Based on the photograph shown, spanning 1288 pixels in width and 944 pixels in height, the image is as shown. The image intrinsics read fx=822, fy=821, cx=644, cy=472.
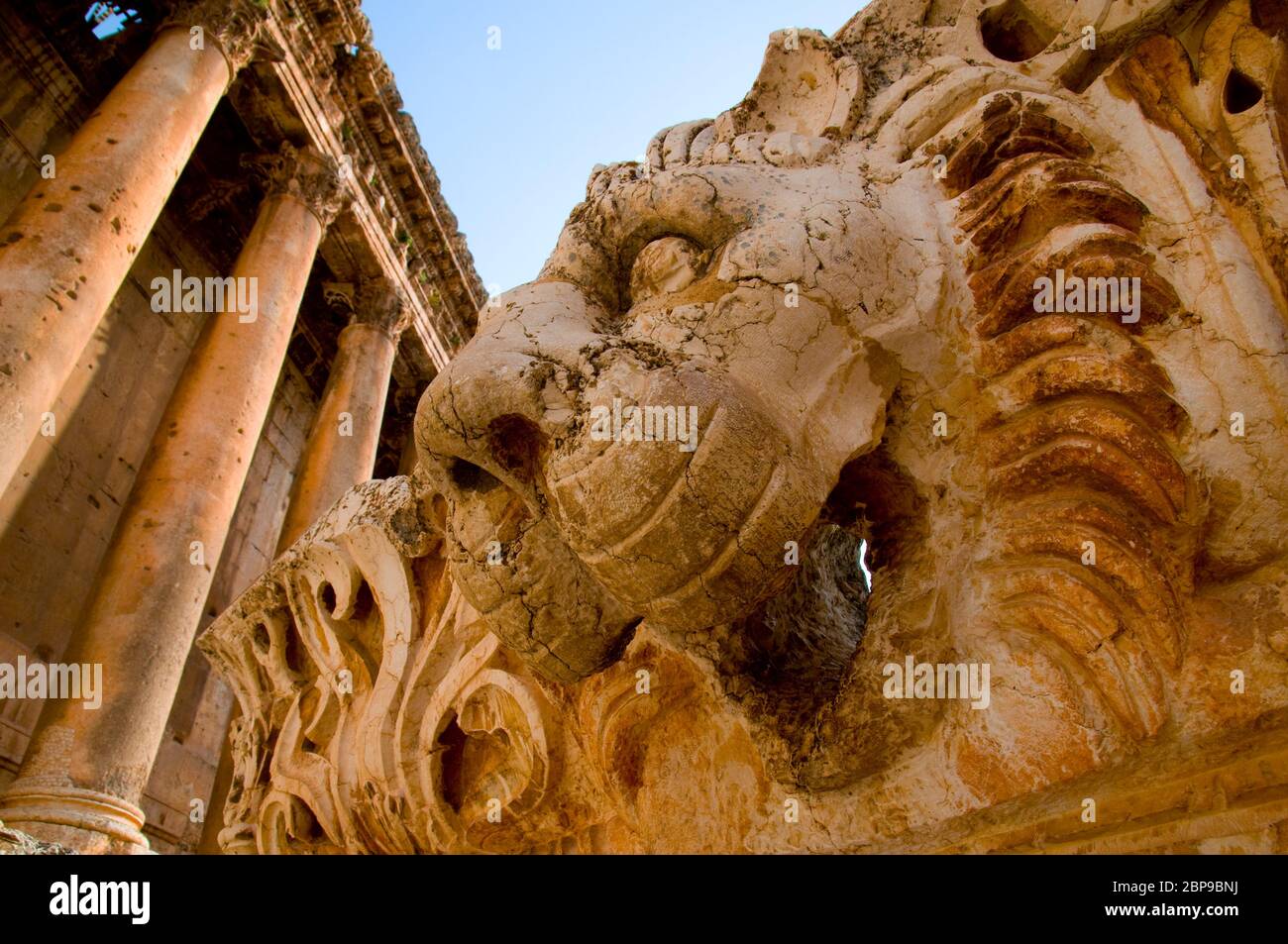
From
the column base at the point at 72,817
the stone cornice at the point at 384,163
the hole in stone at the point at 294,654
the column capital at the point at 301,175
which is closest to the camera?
the hole in stone at the point at 294,654

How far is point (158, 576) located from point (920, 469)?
6182 mm

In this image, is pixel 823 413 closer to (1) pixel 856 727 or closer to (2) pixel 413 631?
(1) pixel 856 727

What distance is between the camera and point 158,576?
595 cm

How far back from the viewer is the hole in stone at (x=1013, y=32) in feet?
5.45

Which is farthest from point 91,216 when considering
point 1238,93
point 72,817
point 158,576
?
point 1238,93

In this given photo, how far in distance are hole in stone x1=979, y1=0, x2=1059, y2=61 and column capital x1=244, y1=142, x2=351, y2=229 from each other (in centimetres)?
857

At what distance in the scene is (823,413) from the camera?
1141 mm

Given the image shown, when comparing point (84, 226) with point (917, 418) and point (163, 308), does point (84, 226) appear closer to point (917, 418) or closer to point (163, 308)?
point (163, 308)

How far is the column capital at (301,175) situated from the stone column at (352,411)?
152 centimetres

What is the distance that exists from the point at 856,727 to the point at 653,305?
677mm

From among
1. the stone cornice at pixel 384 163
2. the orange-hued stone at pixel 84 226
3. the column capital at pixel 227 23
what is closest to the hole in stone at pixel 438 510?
the orange-hued stone at pixel 84 226

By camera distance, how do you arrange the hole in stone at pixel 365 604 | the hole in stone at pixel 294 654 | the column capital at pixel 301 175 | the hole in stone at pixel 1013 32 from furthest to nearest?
the column capital at pixel 301 175 < the hole in stone at pixel 294 654 < the hole in stone at pixel 365 604 < the hole in stone at pixel 1013 32

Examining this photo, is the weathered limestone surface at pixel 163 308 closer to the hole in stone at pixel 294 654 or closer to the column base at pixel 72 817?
the column base at pixel 72 817

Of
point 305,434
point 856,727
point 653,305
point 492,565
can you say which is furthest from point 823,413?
point 305,434
